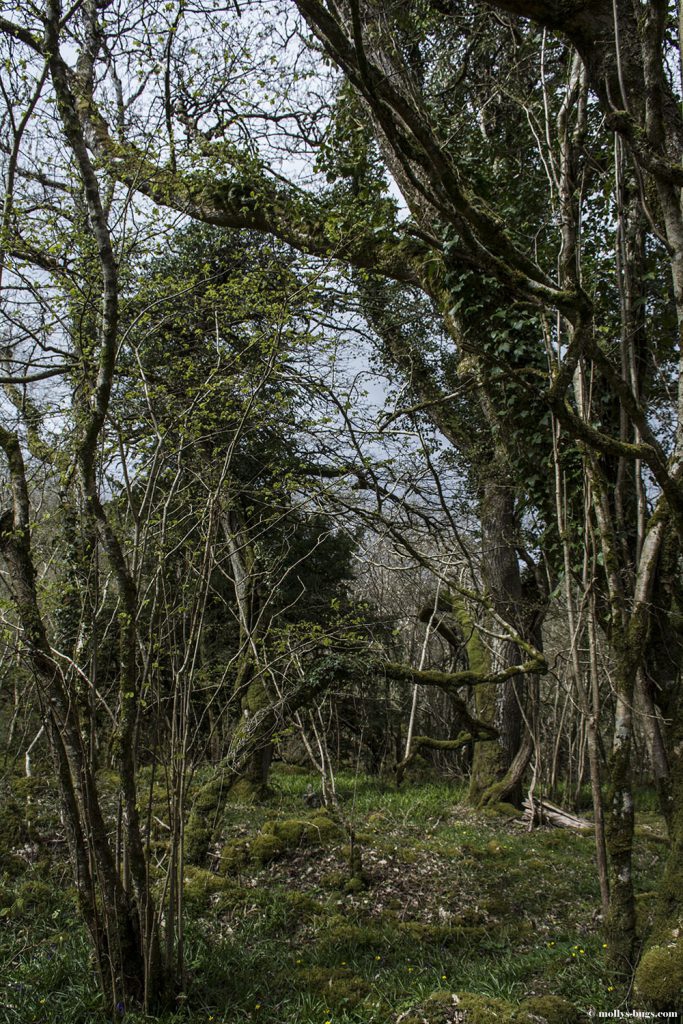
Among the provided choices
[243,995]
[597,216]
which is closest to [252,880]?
[243,995]

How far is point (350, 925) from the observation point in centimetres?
459

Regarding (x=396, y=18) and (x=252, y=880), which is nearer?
(x=252, y=880)

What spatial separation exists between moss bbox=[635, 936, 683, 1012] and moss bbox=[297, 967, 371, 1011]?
155 centimetres

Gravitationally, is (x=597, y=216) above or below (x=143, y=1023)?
above

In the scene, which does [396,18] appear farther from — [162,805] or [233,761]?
[162,805]

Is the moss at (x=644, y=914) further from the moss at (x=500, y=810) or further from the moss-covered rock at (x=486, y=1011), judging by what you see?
the moss at (x=500, y=810)

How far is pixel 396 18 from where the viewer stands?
6895 mm

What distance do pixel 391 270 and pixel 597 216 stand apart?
2.35 metres

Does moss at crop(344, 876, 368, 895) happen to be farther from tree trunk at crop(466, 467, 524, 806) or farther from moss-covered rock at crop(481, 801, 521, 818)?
moss-covered rock at crop(481, 801, 521, 818)

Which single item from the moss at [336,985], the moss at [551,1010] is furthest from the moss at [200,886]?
the moss at [551,1010]

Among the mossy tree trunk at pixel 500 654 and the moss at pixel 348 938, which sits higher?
the mossy tree trunk at pixel 500 654

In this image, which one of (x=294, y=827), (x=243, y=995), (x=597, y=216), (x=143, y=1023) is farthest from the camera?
(x=597, y=216)

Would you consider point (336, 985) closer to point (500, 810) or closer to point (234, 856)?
point (234, 856)

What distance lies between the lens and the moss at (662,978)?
9.60ft
